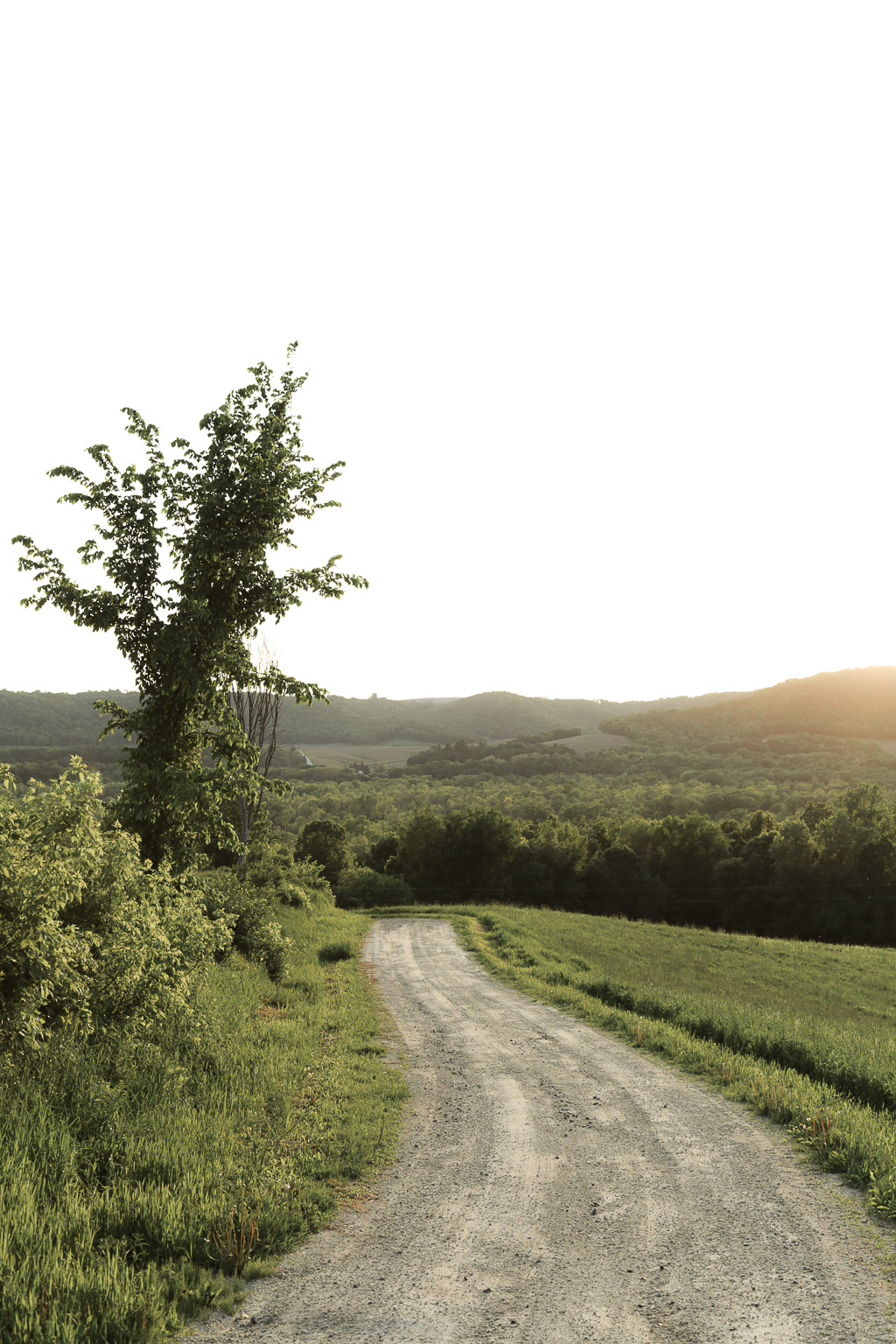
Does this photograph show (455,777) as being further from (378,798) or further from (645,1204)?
(645,1204)

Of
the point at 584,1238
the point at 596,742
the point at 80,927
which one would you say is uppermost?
the point at 80,927

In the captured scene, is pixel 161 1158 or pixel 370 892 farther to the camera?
pixel 370 892

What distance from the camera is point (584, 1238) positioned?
568cm

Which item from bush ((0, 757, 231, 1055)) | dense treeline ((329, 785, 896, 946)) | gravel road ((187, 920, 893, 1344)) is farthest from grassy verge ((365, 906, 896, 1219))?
dense treeline ((329, 785, 896, 946))

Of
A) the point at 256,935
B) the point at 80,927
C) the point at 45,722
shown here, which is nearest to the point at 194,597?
the point at 80,927

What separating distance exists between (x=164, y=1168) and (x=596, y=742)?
571ft

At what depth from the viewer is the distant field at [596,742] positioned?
16488cm

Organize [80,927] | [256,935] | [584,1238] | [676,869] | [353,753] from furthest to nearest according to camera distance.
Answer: [353,753] < [676,869] < [256,935] < [80,927] < [584,1238]

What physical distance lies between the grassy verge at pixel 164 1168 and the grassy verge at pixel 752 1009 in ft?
15.0

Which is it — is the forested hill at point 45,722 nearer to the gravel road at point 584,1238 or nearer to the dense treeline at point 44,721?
the dense treeline at point 44,721

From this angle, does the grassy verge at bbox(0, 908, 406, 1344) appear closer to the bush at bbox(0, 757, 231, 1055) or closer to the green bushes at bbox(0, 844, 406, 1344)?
the green bushes at bbox(0, 844, 406, 1344)

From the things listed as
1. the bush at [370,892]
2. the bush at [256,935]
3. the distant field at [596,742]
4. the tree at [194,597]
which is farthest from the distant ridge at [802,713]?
the tree at [194,597]

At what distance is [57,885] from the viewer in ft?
22.5

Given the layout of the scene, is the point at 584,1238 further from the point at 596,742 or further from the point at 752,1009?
the point at 596,742
